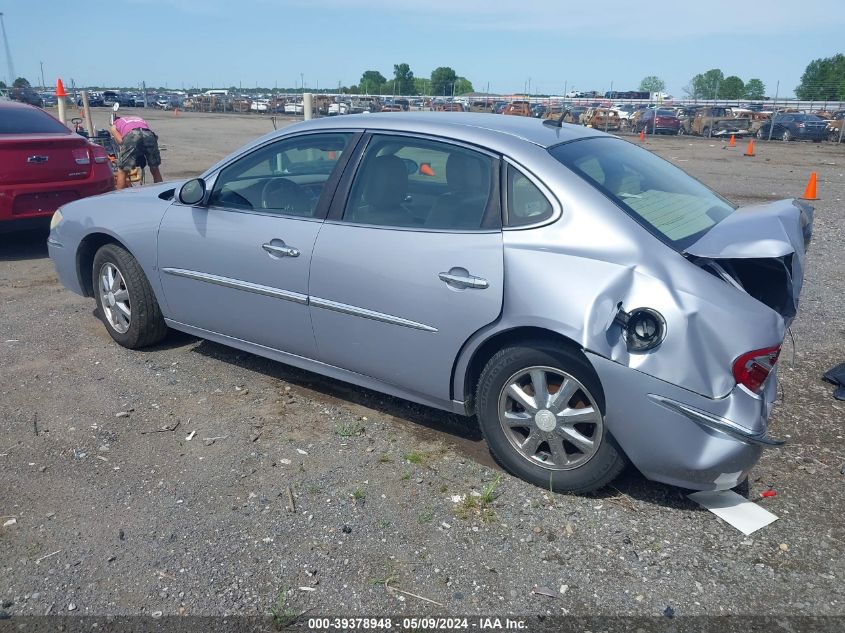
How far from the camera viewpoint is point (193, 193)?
14.8 ft

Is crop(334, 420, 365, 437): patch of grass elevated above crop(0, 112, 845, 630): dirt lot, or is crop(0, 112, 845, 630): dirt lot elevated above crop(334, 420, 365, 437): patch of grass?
crop(334, 420, 365, 437): patch of grass

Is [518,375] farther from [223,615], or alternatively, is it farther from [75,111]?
[75,111]

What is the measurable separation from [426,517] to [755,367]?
1.52 m

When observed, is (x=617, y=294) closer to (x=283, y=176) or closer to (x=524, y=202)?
(x=524, y=202)

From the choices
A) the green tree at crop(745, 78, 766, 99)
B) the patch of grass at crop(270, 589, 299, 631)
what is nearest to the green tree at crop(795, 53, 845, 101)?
the green tree at crop(745, 78, 766, 99)

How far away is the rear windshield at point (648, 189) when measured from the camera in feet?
11.0

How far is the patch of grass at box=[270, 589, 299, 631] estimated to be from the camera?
2646 mm

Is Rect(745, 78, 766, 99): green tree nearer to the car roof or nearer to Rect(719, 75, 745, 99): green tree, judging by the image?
Rect(719, 75, 745, 99): green tree

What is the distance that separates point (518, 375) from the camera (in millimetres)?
3420

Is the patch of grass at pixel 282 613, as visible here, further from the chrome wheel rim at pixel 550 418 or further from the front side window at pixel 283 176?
the front side window at pixel 283 176

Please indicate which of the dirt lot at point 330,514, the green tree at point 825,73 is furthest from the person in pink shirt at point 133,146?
the green tree at point 825,73

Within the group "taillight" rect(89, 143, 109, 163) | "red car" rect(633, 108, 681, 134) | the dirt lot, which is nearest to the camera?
the dirt lot

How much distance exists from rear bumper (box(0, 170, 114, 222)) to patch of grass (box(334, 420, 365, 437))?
5178 mm

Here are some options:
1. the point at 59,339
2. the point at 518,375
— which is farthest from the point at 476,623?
the point at 59,339
